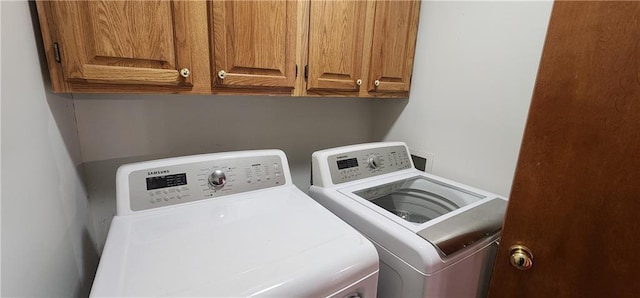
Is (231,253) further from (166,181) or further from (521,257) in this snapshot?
(521,257)

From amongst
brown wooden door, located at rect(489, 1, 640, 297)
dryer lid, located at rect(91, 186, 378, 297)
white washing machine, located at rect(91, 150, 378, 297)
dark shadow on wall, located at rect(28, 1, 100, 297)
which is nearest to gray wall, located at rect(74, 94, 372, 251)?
dark shadow on wall, located at rect(28, 1, 100, 297)

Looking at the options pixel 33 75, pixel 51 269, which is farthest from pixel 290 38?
pixel 51 269

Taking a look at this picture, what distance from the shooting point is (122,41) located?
85 centimetres

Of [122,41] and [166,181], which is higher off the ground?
[122,41]

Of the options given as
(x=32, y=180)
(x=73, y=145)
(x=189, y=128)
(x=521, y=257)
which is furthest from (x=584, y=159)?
(x=73, y=145)

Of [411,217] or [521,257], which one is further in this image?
[411,217]

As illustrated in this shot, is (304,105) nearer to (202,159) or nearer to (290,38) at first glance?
(290,38)

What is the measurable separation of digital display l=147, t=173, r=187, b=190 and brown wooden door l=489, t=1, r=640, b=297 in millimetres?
1105

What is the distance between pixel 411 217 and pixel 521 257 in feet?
1.87

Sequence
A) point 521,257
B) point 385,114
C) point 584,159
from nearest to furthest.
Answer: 1. point 584,159
2. point 521,257
3. point 385,114

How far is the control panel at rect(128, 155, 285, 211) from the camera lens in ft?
3.16

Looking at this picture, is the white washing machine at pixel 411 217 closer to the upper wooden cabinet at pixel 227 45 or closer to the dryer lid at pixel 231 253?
the dryer lid at pixel 231 253

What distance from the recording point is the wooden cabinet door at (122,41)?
79 cm

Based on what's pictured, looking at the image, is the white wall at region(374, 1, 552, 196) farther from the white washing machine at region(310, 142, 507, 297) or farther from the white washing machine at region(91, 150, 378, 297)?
the white washing machine at region(91, 150, 378, 297)
